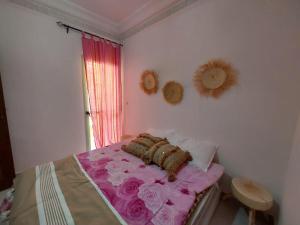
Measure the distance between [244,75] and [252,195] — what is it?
121 centimetres

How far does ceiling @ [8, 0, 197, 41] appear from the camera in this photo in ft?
6.53

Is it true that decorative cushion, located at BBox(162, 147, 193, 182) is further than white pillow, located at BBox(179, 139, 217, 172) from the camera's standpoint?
No

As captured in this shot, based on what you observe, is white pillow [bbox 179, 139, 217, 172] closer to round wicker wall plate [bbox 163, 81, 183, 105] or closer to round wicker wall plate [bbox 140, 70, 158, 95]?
round wicker wall plate [bbox 163, 81, 183, 105]

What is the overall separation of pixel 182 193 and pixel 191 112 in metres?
1.11

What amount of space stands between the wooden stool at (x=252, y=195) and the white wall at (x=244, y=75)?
15 cm

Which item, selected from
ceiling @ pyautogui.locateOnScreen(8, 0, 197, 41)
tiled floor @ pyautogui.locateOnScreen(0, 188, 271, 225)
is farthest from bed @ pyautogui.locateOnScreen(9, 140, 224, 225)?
ceiling @ pyautogui.locateOnScreen(8, 0, 197, 41)

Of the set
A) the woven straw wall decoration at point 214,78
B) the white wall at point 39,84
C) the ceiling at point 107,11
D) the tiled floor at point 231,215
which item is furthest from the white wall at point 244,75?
the white wall at point 39,84

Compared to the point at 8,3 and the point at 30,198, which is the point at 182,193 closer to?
the point at 30,198

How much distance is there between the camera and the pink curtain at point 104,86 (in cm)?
255

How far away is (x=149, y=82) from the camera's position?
2.48m

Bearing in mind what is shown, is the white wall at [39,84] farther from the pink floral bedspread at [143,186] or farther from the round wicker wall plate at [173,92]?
the round wicker wall plate at [173,92]

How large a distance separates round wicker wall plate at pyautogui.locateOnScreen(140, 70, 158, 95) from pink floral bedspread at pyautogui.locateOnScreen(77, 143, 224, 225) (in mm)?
1212

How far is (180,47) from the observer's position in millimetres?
2004

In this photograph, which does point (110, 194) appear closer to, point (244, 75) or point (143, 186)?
point (143, 186)
